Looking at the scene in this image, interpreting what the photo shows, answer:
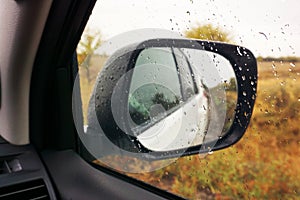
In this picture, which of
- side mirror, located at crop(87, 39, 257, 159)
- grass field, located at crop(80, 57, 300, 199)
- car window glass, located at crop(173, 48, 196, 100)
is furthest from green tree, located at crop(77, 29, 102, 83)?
grass field, located at crop(80, 57, 300, 199)

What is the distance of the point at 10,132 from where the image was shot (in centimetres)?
221

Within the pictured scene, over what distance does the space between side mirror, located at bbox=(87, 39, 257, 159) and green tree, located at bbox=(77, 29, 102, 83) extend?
4.9 inches

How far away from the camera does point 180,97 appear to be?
1.76m

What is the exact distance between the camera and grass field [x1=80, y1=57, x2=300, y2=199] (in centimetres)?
126

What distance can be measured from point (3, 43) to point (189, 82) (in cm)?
95

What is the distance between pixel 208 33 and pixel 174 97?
331mm

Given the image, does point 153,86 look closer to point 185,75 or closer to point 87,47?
point 185,75

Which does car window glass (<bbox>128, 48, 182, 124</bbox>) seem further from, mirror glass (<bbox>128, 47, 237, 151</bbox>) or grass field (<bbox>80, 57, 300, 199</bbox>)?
grass field (<bbox>80, 57, 300, 199</bbox>)

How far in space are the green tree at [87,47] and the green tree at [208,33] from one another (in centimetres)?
62

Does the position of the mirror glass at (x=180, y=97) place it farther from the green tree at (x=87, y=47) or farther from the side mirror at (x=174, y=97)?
the green tree at (x=87, y=47)

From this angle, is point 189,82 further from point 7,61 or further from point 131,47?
point 7,61

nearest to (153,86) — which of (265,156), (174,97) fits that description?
(174,97)

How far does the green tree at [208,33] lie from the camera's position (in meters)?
1.51

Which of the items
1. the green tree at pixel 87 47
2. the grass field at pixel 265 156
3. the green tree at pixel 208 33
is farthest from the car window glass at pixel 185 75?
the green tree at pixel 87 47
